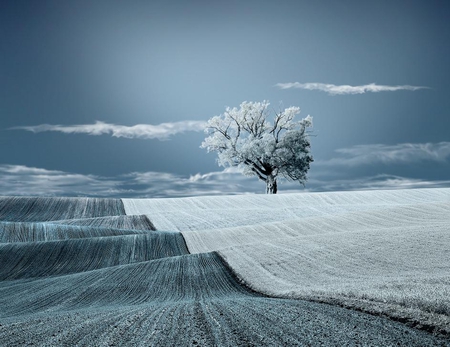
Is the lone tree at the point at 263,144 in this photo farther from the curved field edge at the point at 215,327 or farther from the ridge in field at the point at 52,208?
the curved field edge at the point at 215,327

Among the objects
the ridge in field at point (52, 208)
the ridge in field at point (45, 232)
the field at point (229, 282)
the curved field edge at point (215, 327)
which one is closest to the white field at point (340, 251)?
the field at point (229, 282)

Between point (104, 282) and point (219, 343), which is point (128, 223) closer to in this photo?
point (104, 282)

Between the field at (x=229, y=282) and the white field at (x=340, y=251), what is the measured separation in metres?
0.06

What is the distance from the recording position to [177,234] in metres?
27.0

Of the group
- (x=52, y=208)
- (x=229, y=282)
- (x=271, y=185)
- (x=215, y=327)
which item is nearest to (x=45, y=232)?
(x=52, y=208)

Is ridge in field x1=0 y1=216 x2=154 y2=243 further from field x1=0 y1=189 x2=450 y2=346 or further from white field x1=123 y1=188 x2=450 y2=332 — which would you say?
white field x1=123 y1=188 x2=450 y2=332

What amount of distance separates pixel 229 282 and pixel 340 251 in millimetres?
4575

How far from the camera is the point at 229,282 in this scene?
13992mm

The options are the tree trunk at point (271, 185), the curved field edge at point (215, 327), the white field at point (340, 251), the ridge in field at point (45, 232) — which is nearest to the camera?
the curved field edge at point (215, 327)

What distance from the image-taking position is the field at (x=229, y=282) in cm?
653

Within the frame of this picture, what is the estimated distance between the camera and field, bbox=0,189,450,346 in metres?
6.53

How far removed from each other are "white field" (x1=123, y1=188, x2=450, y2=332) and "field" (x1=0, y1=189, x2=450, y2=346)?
6cm

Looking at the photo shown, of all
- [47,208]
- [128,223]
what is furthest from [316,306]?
[47,208]

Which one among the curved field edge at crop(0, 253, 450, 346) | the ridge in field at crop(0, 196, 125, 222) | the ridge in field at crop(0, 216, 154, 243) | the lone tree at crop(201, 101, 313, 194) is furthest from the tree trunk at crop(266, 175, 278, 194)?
the curved field edge at crop(0, 253, 450, 346)
